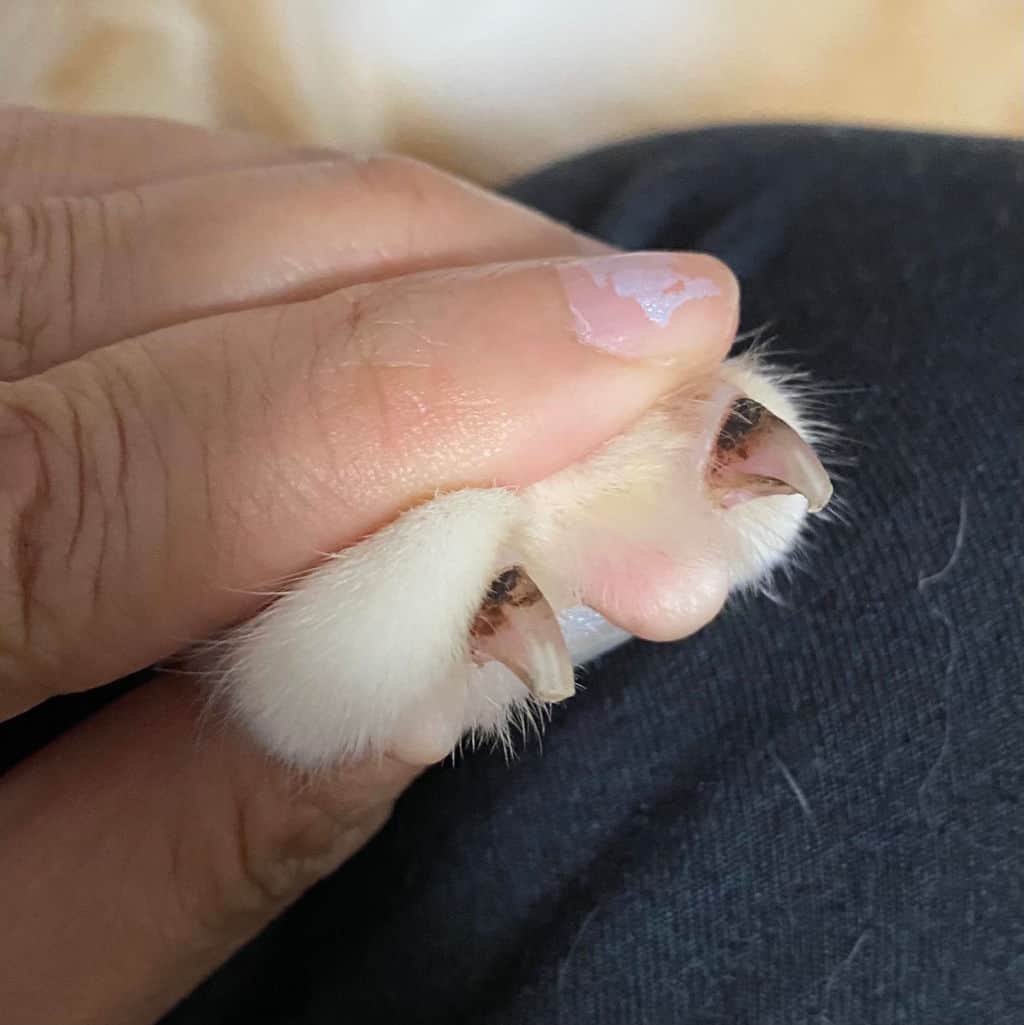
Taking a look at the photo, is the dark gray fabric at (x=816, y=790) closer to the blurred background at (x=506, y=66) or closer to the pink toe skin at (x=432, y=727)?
the pink toe skin at (x=432, y=727)

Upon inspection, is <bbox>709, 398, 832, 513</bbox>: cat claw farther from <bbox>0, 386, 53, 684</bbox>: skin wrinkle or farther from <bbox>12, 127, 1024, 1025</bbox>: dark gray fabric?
<bbox>0, 386, 53, 684</bbox>: skin wrinkle

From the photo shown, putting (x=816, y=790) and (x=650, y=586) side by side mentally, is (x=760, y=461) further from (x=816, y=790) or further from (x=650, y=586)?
(x=816, y=790)

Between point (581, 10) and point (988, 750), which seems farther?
point (581, 10)

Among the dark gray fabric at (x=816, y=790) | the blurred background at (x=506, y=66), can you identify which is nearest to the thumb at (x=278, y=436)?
the dark gray fabric at (x=816, y=790)

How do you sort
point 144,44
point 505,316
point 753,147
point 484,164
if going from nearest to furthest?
point 505,316 < point 753,147 < point 144,44 < point 484,164

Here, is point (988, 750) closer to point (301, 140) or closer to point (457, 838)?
point (457, 838)

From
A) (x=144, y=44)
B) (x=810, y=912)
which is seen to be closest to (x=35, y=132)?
(x=144, y=44)

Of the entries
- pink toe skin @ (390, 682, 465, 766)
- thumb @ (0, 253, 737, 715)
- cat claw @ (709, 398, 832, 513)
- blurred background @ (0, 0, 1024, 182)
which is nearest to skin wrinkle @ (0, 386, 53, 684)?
thumb @ (0, 253, 737, 715)

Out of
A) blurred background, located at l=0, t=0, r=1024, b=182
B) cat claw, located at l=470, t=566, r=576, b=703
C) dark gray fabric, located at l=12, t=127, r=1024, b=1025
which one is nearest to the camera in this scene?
cat claw, located at l=470, t=566, r=576, b=703

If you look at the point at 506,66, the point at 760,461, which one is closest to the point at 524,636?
the point at 760,461

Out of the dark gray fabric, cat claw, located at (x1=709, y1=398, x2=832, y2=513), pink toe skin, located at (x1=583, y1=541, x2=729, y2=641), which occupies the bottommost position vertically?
the dark gray fabric
